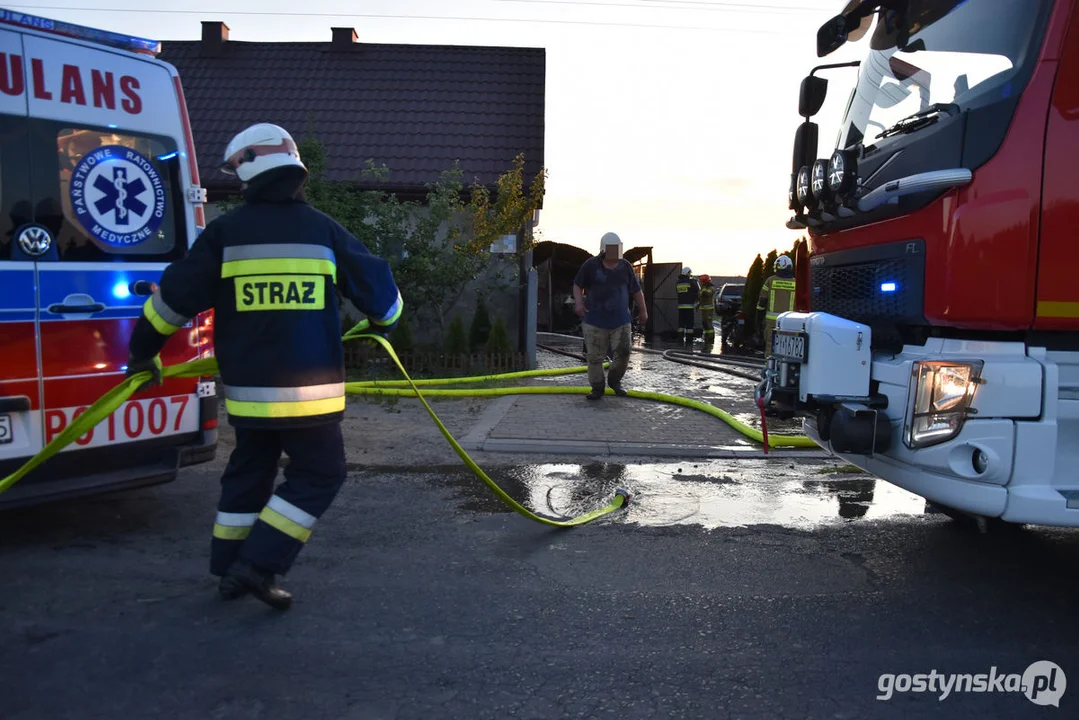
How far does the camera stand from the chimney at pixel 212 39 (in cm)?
1762

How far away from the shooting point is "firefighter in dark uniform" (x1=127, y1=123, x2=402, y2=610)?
315 cm

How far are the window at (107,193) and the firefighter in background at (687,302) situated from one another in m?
15.0

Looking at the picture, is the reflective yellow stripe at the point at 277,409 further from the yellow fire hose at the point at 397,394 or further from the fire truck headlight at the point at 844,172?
the fire truck headlight at the point at 844,172

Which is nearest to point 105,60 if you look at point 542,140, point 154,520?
point 154,520

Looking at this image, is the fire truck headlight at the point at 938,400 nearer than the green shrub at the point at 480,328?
Yes

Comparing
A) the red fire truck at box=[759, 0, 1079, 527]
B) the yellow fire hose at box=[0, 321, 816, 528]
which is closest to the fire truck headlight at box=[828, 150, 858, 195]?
the red fire truck at box=[759, 0, 1079, 527]

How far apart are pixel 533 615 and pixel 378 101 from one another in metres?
14.3

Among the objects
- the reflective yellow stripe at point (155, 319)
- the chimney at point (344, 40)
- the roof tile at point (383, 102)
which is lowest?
the reflective yellow stripe at point (155, 319)

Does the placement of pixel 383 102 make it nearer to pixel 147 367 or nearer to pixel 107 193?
pixel 107 193

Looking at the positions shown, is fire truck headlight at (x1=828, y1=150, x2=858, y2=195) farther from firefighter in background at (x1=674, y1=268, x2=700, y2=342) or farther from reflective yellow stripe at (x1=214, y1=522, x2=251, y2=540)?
firefighter in background at (x1=674, y1=268, x2=700, y2=342)

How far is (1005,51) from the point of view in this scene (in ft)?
10.3

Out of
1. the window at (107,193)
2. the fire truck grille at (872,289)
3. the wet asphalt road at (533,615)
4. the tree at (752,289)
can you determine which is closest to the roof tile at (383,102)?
the tree at (752,289)

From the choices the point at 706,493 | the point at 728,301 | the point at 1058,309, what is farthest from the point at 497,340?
the point at 728,301

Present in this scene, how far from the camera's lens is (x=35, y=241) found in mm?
3805
